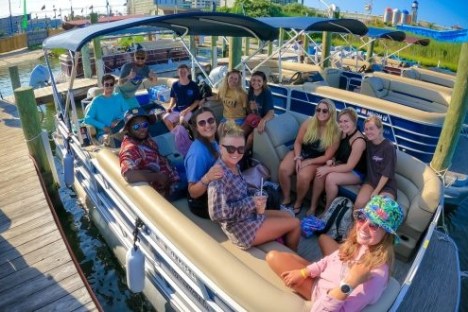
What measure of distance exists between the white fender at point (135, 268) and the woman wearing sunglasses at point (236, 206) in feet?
2.72

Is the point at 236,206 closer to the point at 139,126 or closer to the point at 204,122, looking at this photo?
the point at 204,122

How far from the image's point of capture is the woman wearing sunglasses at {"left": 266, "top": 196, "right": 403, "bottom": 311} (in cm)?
198

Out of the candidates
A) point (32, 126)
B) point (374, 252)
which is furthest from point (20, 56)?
point (374, 252)

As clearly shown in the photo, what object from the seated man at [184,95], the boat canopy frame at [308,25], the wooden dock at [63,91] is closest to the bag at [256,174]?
the seated man at [184,95]

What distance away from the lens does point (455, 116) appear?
4906mm

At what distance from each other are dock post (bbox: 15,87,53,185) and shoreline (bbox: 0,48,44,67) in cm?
1756

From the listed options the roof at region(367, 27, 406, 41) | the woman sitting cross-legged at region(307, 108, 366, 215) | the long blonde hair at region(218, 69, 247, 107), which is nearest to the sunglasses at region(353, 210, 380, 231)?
the woman sitting cross-legged at region(307, 108, 366, 215)

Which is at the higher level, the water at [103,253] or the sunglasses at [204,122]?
the sunglasses at [204,122]

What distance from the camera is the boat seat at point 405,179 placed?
321cm

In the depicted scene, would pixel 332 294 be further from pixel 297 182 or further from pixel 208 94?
pixel 208 94

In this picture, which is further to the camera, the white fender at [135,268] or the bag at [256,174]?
the bag at [256,174]

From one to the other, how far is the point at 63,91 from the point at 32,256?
26.5ft

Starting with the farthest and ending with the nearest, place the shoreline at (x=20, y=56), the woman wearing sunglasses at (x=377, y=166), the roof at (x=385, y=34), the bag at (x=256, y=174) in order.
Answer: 1. the shoreline at (x=20, y=56)
2. the roof at (x=385, y=34)
3. the bag at (x=256, y=174)
4. the woman wearing sunglasses at (x=377, y=166)

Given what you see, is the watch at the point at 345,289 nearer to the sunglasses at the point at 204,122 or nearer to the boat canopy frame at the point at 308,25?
the sunglasses at the point at 204,122
